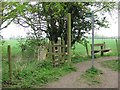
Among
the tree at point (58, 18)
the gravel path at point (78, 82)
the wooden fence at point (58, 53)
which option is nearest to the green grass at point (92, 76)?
the gravel path at point (78, 82)

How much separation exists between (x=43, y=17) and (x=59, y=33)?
24.7 inches

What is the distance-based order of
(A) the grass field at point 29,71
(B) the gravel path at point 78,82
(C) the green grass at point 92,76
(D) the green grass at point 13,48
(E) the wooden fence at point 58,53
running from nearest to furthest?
(B) the gravel path at point 78,82
(A) the grass field at point 29,71
(C) the green grass at point 92,76
(D) the green grass at point 13,48
(E) the wooden fence at point 58,53

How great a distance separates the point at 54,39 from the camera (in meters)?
6.09

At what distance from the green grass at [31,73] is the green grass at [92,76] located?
0.41m

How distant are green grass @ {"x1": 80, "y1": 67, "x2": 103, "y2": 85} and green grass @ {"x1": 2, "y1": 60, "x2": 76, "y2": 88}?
0.41 metres

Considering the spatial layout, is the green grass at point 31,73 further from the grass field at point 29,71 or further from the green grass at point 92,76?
the green grass at point 92,76

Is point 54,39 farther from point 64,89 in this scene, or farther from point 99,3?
point 64,89

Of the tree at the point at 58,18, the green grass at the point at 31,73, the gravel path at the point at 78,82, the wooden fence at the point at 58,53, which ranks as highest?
the tree at the point at 58,18

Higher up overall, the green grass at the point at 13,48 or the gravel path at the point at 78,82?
the green grass at the point at 13,48

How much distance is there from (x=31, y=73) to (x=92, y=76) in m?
1.15

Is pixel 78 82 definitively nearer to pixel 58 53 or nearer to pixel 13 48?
pixel 58 53

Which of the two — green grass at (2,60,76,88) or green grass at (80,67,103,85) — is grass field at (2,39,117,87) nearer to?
green grass at (2,60,76,88)

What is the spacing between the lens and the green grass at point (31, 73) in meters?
3.66

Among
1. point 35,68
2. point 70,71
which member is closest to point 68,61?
point 70,71
